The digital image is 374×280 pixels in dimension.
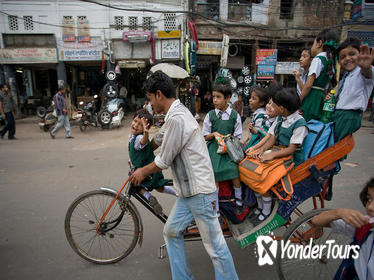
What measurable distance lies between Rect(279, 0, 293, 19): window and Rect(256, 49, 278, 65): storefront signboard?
262cm

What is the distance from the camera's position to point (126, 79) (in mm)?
17141

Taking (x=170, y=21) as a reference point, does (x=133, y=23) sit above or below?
below

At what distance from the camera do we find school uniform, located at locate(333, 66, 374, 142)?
7.08 feet

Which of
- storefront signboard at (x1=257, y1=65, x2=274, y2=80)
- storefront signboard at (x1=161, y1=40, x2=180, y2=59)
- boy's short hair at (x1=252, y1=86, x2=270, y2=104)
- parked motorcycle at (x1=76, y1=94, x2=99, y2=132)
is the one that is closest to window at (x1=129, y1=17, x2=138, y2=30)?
storefront signboard at (x1=161, y1=40, x2=180, y2=59)

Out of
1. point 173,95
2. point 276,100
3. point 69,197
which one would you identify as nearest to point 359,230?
point 276,100

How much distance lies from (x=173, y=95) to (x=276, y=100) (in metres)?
1.01

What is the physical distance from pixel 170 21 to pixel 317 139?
12.6 metres

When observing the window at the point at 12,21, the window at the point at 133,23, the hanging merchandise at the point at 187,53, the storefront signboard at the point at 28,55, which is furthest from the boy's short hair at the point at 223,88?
the window at the point at 12,21

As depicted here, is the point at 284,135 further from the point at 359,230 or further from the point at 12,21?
the point at 12,21

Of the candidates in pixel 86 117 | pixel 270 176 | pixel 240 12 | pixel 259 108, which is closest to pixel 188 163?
pixel 270 176

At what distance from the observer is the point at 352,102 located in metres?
2.21

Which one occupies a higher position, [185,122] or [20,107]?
[185,122]

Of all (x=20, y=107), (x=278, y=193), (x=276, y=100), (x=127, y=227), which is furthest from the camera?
(x=20, y=107)

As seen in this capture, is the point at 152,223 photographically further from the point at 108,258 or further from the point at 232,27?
the point at 232,27
